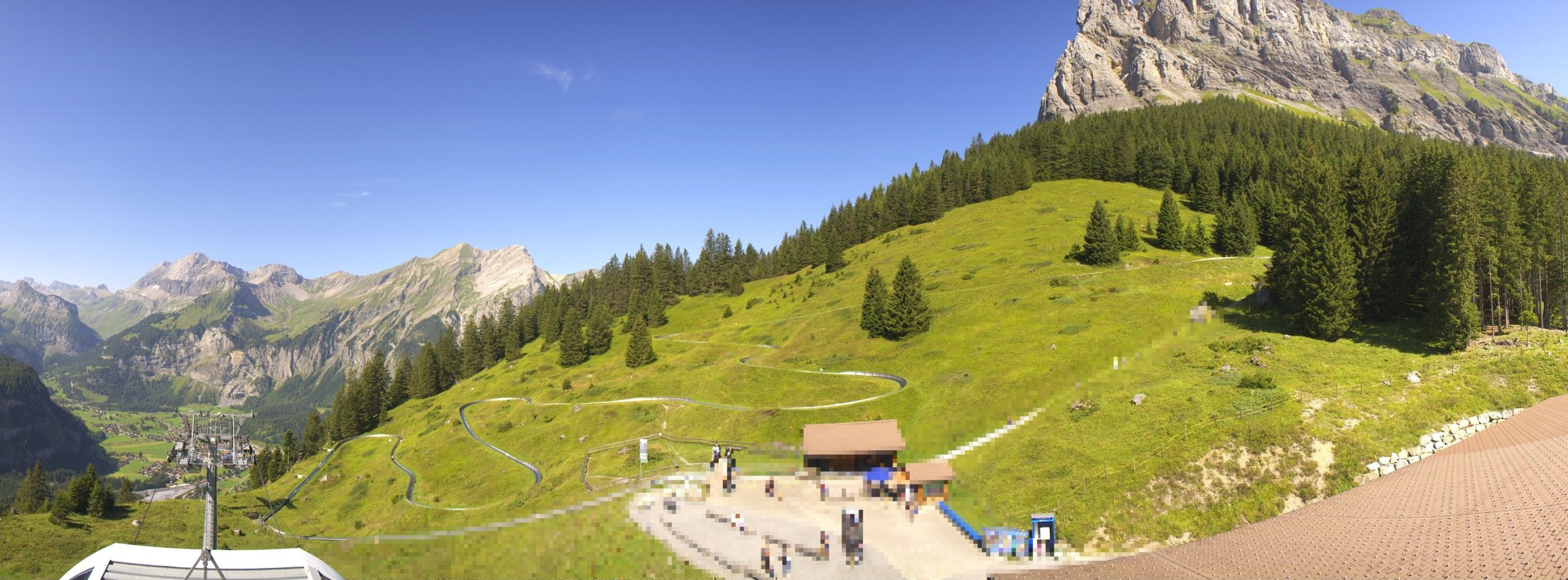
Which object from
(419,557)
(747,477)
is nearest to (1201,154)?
(747,477)

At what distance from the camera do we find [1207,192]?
127875 mm

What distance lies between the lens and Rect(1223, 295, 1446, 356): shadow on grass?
45.9m

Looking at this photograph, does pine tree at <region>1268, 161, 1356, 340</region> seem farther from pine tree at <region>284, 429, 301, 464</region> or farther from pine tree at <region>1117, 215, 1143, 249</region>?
pine tree at <region>284, 429, 301, 464</region>

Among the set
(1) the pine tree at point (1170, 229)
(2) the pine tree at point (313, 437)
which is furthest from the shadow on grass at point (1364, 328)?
(2) the pine tree at point (313, 437)

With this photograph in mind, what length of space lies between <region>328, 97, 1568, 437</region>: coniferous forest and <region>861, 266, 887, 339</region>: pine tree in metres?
32.2

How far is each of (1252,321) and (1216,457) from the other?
1291 inches

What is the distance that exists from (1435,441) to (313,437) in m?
147

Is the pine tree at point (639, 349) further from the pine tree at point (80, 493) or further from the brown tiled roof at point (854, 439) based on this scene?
the pine tree at point (80, 493)

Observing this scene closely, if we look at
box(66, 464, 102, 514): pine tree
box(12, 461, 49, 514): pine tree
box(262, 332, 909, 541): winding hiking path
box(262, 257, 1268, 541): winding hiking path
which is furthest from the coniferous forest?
box(66, 464, 102, 514): pine tree

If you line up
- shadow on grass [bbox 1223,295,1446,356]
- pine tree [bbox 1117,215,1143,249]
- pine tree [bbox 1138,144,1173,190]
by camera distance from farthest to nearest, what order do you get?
1. pine tree [bbox 1138,144,1173,190]
2. pine tree [bbox 1117,215,1143,249]
3. shadow on grass [bbox 1223,295,1446,356]

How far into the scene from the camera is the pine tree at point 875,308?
74562mm

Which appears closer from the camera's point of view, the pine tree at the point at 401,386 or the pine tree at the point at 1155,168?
the pine tree at the point at 401,386

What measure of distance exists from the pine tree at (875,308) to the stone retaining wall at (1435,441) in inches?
1832

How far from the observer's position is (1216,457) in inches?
1302
